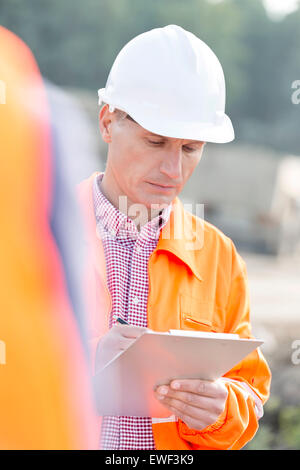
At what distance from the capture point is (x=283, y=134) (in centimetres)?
2580

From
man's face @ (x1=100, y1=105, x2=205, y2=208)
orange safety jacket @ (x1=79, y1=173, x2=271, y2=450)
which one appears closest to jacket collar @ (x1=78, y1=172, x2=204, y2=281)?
orange safety jacket @ (x1=79, y1=173, x2=271, y2=450)

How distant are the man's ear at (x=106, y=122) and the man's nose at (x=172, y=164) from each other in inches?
8.3

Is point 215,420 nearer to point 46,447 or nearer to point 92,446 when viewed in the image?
point 92,446

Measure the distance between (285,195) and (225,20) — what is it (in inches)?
595

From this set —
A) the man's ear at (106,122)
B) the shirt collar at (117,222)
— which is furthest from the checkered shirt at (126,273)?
the man's ear at (106,122)

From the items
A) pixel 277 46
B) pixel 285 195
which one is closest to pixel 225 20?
pixel 277 46

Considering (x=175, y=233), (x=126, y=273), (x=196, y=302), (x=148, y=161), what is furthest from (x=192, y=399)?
(x=148, y=161)

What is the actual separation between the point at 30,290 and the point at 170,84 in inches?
28.5

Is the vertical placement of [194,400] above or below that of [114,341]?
below

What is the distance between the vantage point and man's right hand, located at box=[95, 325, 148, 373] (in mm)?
1625

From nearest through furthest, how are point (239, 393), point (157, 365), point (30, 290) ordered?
point (30, 290)
point (157, 365)
point (239, 393)

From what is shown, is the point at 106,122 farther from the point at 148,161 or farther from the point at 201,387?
the point at 201,387

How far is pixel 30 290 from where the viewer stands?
140 cm

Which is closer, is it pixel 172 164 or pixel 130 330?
pixel 130 330
